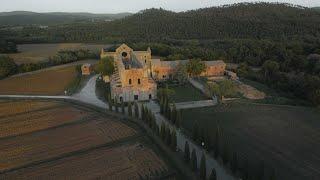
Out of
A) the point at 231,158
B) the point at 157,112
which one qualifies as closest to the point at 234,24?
the point at 157,112

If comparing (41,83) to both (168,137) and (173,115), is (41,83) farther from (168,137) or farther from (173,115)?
(168,137)

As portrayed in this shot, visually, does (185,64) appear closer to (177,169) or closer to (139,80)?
(139,80)

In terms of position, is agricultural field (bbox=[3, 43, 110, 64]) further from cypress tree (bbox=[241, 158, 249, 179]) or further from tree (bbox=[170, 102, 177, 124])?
cypress tree (bbox=[241, 158, 249, 179])

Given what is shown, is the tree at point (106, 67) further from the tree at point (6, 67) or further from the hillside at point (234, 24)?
the hillside at point (234, 24)

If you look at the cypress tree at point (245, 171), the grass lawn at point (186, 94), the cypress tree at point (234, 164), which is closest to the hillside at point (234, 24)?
the grass lawn at point (186, 94)

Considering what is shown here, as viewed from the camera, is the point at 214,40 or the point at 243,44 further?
the point at 214,40

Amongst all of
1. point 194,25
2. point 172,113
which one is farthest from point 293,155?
point 194,25
